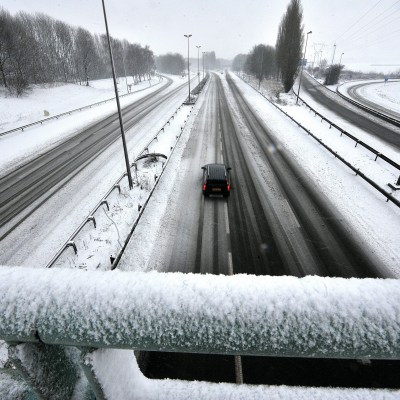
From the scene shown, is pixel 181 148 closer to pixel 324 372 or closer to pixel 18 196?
pixel 18 196

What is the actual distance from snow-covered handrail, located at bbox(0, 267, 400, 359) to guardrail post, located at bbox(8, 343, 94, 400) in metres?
0.12

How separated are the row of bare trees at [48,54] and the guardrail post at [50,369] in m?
53.4

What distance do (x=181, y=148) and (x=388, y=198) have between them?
15.6 m

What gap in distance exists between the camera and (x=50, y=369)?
3.92 ft

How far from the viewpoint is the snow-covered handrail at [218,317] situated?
3.15 ft

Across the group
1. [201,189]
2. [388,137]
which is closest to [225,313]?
[201,189]

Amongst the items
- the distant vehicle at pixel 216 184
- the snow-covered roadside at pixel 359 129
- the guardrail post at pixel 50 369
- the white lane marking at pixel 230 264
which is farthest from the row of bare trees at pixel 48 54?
the guardrail post at pixel 50 369

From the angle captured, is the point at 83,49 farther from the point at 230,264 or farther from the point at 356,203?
the point at 230,264

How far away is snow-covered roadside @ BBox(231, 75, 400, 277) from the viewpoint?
34.0 ft

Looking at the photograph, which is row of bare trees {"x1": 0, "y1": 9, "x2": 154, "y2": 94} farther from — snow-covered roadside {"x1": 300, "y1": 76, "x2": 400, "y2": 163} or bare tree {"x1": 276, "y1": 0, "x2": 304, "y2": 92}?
snow-covered roadside {"x1": 300, "y1": 76, "x2": 400, "y2": 163}

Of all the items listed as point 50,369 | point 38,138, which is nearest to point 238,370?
point 50,369

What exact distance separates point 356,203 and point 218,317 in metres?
15.3

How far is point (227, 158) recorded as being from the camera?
20047mm

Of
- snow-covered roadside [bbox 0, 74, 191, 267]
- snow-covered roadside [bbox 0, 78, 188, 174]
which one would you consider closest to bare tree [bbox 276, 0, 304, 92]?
snow-covered roadside [bbox 0, 78, 188, 174]
